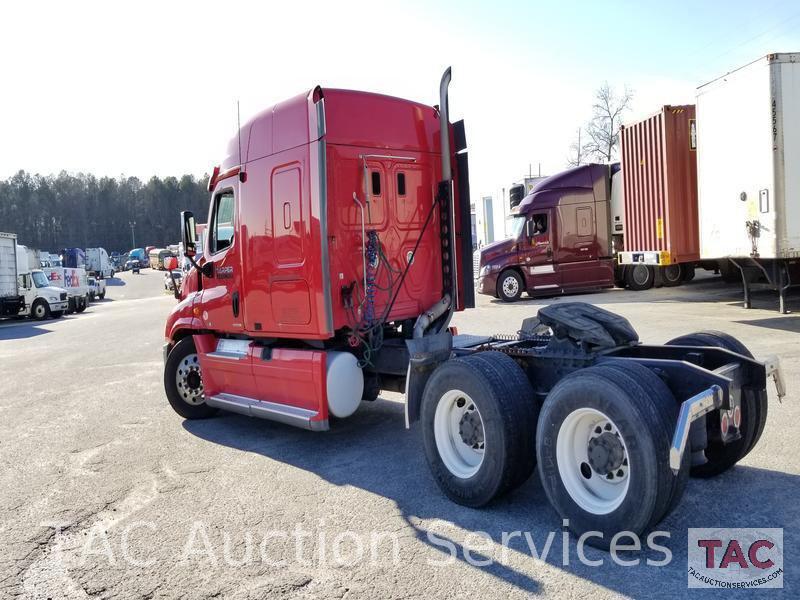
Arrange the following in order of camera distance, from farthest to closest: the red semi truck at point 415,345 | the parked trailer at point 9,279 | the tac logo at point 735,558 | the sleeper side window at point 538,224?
the parked trailer at point 9,279
the sleeper side window at point 538,224
the red semi truck at point 415,345
the tac logo at point 735,558

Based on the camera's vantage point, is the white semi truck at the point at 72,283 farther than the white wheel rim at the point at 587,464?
Yes

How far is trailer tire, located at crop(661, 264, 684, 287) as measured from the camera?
19.1m

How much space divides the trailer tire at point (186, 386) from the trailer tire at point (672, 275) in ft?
50.2

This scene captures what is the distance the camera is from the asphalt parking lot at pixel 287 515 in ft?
11.5

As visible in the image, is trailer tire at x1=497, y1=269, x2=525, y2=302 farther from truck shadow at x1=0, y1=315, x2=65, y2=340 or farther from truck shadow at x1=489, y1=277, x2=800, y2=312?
truck shadow at x1=0, y1=315, x2=65, y2=340

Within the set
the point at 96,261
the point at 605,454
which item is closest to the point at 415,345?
the point at 605,454

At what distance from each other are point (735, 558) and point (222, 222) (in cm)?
557

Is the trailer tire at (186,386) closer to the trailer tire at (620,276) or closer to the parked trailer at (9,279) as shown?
the trailer tire at (620,276)

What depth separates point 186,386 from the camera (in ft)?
24.8

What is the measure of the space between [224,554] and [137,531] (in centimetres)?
83

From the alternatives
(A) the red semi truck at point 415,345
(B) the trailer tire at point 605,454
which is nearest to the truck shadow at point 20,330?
Answer: (A) the red semi truck at point 415,345

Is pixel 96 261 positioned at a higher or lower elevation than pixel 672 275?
higher

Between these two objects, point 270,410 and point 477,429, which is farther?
point 270,410

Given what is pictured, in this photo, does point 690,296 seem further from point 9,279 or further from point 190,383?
point 9,279
